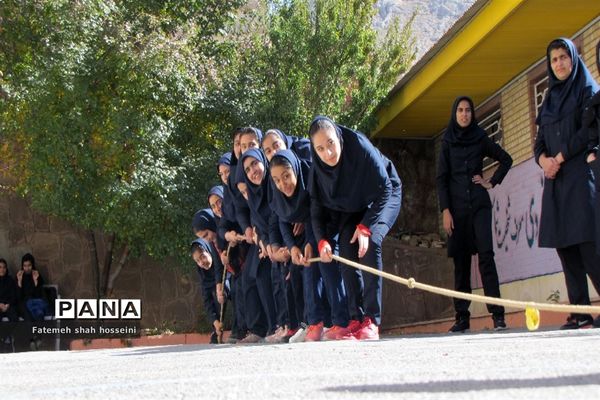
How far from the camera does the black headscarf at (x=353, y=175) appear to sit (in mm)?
7461

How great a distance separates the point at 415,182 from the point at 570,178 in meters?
10.6

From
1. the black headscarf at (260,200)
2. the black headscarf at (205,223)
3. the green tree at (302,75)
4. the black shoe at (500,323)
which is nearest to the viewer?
the black shoe at (500,323)

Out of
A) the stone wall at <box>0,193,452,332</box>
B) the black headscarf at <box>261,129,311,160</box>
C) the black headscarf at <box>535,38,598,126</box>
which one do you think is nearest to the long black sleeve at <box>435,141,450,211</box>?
the black headscarf at <box>261,129,311,160</box>

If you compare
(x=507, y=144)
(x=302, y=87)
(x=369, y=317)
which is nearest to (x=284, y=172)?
(x=369, y=317)

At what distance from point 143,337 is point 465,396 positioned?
1442 centimetres

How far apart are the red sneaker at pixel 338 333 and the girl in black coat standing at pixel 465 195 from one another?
1.66 metres

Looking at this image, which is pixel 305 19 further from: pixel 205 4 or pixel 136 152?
pixel 136 152

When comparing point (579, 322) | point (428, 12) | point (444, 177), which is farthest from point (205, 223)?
point (428, 12)

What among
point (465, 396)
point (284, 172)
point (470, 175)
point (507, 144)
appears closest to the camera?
point (465, 396)

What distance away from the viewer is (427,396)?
2.85m

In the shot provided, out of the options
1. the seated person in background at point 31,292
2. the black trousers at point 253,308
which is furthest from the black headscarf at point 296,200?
the seated person in background at point 31,292

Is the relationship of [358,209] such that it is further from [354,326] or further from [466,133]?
[466,133]

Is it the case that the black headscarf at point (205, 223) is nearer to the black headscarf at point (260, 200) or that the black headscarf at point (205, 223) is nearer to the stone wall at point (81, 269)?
the black headscarf at point (260, 200)

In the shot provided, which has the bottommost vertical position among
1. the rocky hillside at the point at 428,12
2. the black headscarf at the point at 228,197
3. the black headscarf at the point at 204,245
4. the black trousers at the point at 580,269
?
the black trousers at the point at 580,269
